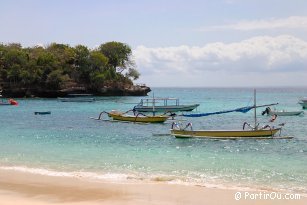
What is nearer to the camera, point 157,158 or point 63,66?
point 157,158

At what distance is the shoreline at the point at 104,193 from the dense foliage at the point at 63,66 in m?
87.2

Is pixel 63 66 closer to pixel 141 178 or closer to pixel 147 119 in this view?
pixel 147 119

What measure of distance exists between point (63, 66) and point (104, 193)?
3757 inches

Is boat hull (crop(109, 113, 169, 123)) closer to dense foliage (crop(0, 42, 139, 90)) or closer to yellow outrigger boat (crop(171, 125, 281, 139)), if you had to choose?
yellow outrigger boat (crop(171, 125, 281, 139))

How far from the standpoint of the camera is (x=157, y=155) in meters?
23.7

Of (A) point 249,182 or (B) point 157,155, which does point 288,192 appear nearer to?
(A) point 249,182

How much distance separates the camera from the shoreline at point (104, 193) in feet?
43.6

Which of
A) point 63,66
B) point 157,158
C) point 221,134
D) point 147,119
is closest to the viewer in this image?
point 157,158

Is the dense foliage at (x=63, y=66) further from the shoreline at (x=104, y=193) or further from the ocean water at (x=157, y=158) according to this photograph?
the shoreline at (x=104, y=193)

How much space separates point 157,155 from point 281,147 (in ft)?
26.9

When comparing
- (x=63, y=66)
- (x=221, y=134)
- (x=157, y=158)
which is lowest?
(x=157, y=158)

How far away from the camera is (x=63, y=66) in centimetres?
10694

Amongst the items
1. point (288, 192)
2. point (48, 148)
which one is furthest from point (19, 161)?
point (288, 192)

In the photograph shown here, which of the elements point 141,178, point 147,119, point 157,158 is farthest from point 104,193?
point 147,119
